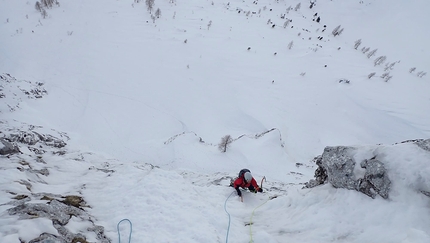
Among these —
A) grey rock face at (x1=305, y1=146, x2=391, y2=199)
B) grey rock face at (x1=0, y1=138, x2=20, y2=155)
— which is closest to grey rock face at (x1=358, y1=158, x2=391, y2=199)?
grey rock face at (x1=305, y1=146, x2=391, y2=199)

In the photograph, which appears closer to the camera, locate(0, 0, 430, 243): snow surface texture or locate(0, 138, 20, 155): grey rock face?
locate(0, 0, 430, 243): snow surface texture

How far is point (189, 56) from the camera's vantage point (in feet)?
71.4

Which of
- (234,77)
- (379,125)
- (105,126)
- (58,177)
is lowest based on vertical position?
(58,177)

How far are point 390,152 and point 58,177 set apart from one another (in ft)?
34.0

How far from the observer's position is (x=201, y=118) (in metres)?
16.7

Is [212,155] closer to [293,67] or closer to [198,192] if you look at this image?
→ [198,192]

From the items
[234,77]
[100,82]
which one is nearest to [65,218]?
[100,82]

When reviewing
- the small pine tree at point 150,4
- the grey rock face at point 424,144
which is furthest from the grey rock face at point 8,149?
the small pine tree at point 150,4

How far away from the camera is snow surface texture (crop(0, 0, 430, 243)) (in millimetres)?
5184

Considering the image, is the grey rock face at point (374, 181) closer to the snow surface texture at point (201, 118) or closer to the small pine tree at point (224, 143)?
the snow surface texture at point (201, 118)

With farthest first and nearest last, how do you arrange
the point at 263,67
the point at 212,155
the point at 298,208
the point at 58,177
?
the point at 263,67 < the point at 212,155 < the point at 58,177 < the point at 298,208

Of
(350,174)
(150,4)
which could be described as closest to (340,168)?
(350,174)

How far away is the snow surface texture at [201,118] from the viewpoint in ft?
17.0

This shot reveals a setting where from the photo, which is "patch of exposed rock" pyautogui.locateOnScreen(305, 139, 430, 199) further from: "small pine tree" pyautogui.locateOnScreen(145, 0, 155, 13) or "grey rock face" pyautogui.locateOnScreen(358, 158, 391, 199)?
"small pine tree" pyautogui.locateOnScreen(145, 0, 155, 13)
